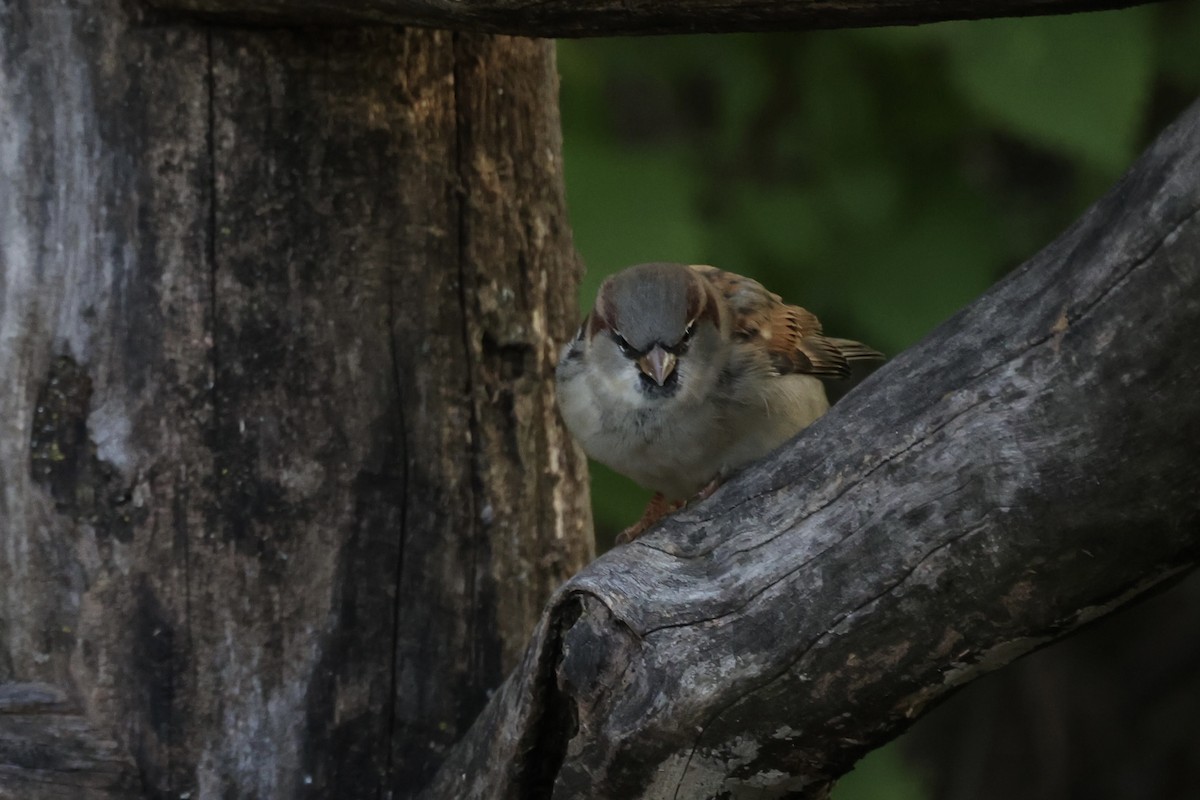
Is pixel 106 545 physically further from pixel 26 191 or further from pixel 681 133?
pixel 681 133

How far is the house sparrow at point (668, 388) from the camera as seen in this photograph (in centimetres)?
280

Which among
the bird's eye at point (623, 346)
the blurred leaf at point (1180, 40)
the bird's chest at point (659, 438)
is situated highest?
the blurred leaf at point (1180, 40)

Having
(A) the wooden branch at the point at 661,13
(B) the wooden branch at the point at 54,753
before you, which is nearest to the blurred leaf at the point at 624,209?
(A) the wooden branch at the point at 661,13

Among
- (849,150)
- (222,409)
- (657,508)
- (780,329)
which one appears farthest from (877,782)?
(222,409)

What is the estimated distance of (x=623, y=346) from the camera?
2.82m

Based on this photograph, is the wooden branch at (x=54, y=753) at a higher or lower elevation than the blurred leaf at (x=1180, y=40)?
lower

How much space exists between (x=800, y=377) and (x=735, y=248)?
28.8 inches

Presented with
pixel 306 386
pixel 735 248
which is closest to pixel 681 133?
pixel 735 248

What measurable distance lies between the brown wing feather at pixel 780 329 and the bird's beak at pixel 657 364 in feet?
0.83

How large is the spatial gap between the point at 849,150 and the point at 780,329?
2.78 feet

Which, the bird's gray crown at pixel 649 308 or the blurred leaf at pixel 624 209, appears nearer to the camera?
the bird's gray crown at pixel 649 308

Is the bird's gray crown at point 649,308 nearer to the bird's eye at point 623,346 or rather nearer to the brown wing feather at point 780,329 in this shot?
the bird's eye at point 623,346

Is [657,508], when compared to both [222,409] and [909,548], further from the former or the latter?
[909,548]

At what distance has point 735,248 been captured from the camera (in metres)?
3.76
